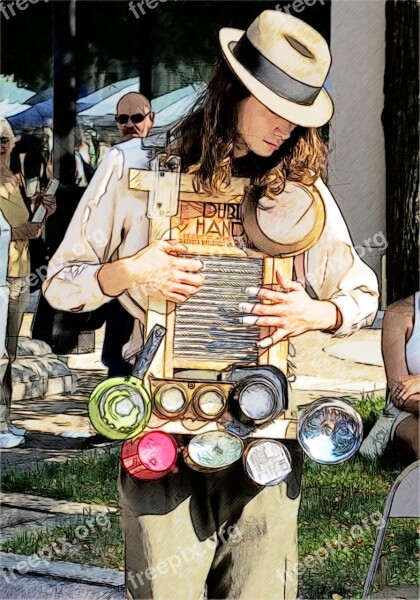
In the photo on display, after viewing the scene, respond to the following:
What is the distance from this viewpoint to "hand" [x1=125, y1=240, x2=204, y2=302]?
499 cm

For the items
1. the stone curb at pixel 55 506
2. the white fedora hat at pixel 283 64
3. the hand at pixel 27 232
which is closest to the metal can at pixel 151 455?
the stone curb at pixel 55 506

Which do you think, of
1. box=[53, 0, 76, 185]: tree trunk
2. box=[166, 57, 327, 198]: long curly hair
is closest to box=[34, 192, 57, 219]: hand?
box=[53, 0, 76, 185]: tree trunk

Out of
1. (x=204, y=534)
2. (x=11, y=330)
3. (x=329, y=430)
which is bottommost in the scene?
(x=204, y=534)

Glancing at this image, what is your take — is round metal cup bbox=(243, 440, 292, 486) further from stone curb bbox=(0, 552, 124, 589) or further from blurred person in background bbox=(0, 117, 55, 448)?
blurred person in background bbox=(0, 117, 55, 448)

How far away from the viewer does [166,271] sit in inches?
197

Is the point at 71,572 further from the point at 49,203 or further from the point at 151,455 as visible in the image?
the point at 49,203

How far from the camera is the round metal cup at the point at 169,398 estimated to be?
5012 millimetres

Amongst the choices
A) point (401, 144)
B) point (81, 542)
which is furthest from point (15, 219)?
point (401, 144)

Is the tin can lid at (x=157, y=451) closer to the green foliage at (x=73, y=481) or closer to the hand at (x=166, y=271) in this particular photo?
the green foliage at (x=73, y=481)

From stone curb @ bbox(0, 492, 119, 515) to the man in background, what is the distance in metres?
0.66

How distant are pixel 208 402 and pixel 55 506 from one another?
911mm

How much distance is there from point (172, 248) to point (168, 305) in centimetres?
26

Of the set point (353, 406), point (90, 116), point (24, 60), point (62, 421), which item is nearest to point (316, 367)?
point (353, 406)

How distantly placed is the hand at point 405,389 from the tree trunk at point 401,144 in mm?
390
